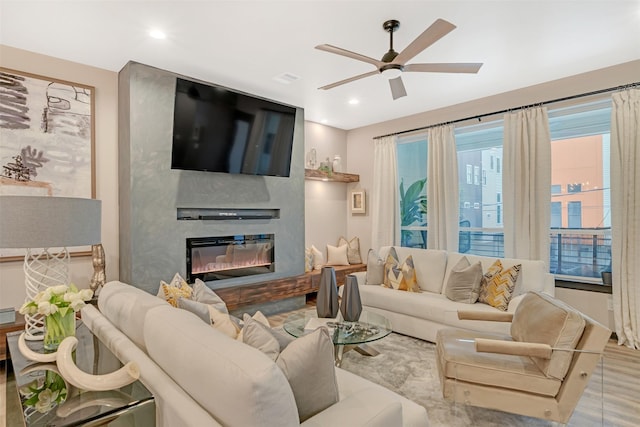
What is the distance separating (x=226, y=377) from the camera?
1.05 meters

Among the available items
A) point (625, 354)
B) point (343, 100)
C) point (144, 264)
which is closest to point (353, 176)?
point (343, 100)

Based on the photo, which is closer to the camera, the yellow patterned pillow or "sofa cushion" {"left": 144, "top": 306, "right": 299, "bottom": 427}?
"sofa cushion" {"left": 144, "top": 306, "right": 299, "bottom": 427}

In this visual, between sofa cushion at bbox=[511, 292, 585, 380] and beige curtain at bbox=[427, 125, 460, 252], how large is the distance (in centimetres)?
253

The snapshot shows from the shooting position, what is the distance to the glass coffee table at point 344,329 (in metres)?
2.55

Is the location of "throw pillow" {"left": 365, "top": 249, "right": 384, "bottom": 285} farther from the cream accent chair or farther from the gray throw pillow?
the gray throw pillow

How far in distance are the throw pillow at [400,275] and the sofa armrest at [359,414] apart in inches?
107

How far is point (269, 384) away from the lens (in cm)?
102

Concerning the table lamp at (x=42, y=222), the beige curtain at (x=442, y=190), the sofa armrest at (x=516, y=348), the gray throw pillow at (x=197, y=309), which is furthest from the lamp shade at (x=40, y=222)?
the beige curtain at (x=442, y=190)

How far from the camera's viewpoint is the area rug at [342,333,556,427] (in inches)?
86.4

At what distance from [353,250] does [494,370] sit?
12.6ft

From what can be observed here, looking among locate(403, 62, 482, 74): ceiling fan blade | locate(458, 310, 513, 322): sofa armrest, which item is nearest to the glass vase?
locate(458, 310, 513, 322): sofa armrest

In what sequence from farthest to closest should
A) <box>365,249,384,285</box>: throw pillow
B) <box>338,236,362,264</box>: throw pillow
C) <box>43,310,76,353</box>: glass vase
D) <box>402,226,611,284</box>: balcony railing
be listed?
1. <box>338,236,362,264</box>: throw pillow
2. <box>365,249,384,285</box>: throw pillow
3. <box>402,226,611,284</box>: balcony railing
4. <box>43,310,76,353</box>: glass vase

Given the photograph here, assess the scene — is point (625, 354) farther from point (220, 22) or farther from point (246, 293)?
point (220, 22)

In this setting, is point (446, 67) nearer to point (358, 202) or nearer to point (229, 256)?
point (229, 256)
